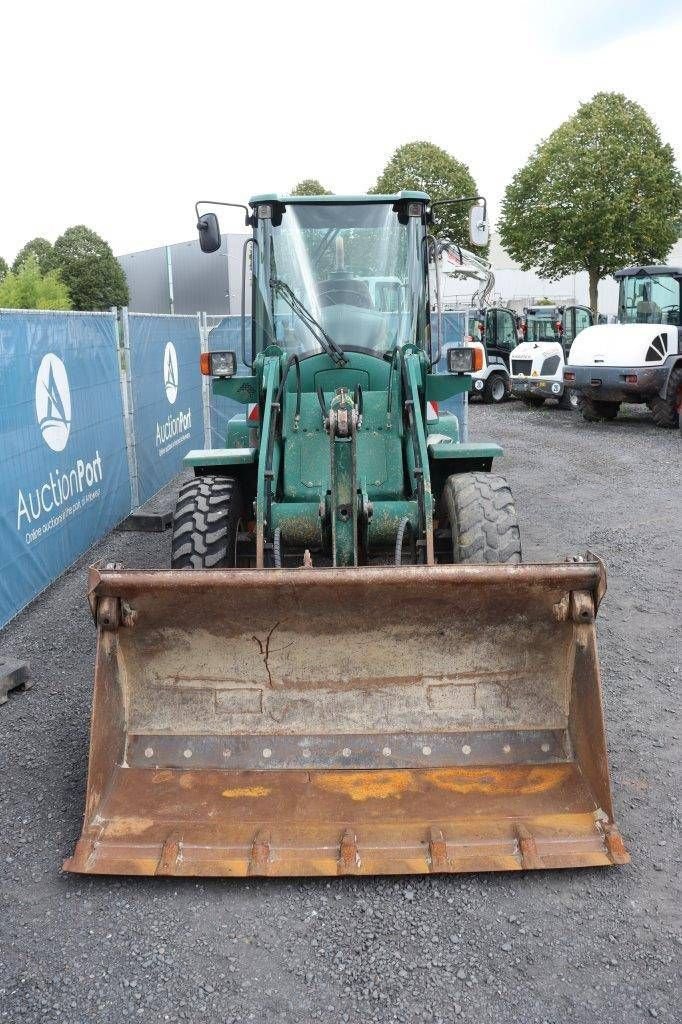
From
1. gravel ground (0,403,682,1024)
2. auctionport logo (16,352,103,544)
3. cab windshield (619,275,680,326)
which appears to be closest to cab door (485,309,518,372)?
cab windshield (619,275,680,326)

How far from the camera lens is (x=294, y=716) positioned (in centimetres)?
360

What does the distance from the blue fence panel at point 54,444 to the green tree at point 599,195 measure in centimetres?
2128

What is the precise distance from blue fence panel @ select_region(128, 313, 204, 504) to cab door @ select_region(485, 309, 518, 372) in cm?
948

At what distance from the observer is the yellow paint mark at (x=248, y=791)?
3.35 m

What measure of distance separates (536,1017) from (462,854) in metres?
0.60

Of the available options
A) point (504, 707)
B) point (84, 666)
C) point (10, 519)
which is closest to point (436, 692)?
point (504, 707)

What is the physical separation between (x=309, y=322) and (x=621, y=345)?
1049cm

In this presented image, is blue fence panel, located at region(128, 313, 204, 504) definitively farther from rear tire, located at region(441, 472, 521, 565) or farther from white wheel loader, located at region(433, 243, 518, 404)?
white wheel loader, located at region(433, 243, 518, 404)

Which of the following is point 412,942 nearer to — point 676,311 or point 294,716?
point 294,716

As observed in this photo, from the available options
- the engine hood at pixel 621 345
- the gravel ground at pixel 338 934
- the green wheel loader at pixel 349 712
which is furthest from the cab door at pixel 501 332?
the gravel ground at pixel 338 934

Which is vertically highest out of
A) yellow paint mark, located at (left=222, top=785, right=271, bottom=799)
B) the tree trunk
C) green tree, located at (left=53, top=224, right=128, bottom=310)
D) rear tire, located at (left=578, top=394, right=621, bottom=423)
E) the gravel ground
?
green tree, located at (left=53, top=224, right=128, bottom=310)

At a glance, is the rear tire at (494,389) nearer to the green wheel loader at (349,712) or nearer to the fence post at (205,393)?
the fence post at (205,393)

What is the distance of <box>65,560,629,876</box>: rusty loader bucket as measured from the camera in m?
3.12

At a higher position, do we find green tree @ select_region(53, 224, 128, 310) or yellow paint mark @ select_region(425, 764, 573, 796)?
green tree @ select_region(53, 224, 128, 310)
